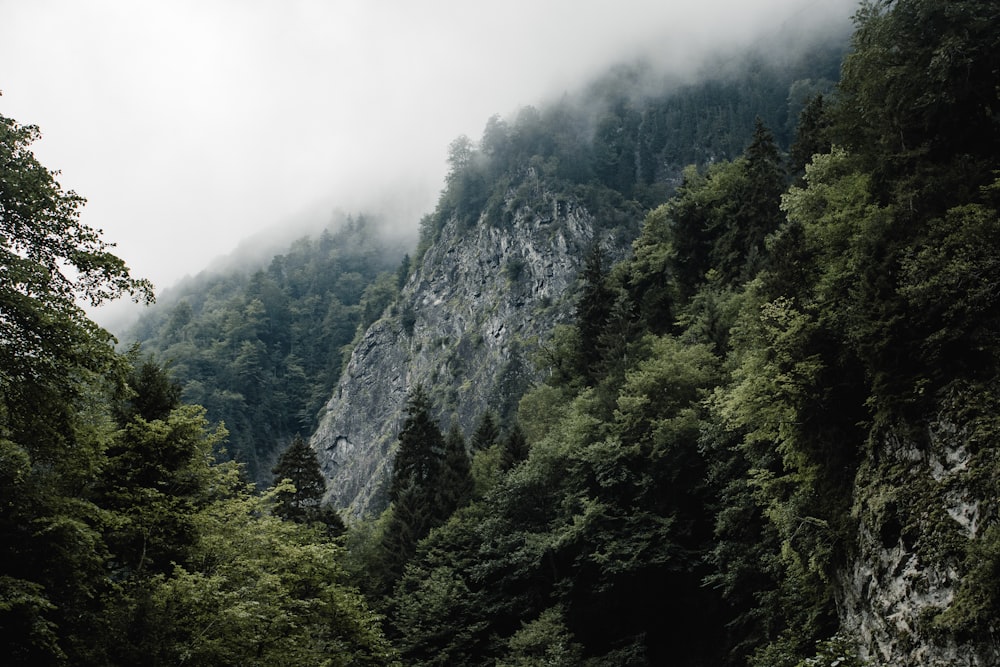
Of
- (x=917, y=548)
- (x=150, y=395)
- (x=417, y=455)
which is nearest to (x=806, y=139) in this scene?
(x=917, y=548)

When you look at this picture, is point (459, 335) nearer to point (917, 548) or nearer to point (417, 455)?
point (417, 455)

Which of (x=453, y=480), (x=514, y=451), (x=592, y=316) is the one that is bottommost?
(x=514, y=451)

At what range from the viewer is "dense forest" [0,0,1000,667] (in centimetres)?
945

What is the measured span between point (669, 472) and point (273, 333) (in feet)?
370

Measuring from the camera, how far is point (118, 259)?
996 cm

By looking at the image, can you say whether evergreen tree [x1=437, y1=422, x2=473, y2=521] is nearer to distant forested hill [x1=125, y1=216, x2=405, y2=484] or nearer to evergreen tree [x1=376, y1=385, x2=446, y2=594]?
evergreen tree [x1=376, y1=385, x2=446, y2=594]

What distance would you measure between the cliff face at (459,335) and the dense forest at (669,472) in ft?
136

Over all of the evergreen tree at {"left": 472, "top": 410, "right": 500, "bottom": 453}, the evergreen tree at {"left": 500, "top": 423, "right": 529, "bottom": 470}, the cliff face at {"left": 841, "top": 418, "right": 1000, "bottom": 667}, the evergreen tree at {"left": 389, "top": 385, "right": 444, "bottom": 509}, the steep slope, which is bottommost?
the cliff face at {"left": 841, "top": 418, "right": 1000, "bottom": 667}

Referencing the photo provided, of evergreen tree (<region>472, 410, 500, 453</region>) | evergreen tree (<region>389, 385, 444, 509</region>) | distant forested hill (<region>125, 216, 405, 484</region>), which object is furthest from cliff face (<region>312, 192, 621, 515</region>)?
evergreen tree (<region>389, 385, 444, 509</region>)

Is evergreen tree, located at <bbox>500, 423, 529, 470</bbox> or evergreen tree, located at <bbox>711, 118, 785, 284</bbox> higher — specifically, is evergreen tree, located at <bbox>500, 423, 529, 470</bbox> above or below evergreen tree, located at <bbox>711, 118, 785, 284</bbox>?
below

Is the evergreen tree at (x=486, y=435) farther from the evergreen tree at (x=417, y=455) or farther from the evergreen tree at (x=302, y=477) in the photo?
the evergreen tree at (x=302, y=477)

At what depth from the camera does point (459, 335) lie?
287 ft

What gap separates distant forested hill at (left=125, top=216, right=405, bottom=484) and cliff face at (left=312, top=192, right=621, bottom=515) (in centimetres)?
1610

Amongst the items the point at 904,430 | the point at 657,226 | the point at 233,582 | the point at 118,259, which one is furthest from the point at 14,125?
the point at 657,226
